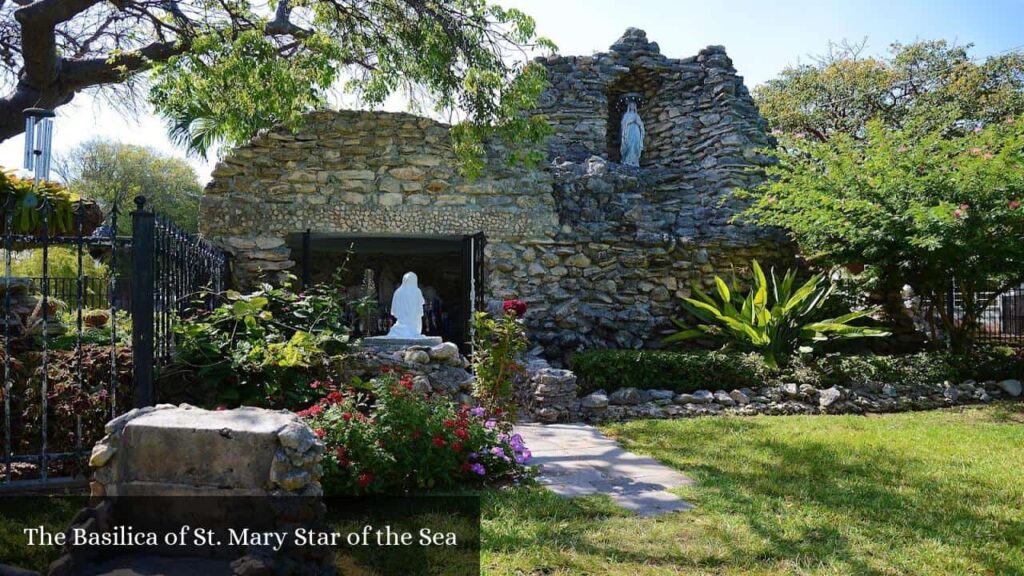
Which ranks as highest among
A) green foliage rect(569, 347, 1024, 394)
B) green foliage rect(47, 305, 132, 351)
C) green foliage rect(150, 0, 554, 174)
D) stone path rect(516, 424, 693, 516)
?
green foliage rect(150, 0, 554, 174)

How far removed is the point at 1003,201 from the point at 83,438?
9.63 metres

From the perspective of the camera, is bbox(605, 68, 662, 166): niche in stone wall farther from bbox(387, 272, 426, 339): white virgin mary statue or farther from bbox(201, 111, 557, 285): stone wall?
bbox(387, 272, 426, 339): white virgin mary statue

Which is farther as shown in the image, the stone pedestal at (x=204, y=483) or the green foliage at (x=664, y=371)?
the green foliage at (x=664, y=371)

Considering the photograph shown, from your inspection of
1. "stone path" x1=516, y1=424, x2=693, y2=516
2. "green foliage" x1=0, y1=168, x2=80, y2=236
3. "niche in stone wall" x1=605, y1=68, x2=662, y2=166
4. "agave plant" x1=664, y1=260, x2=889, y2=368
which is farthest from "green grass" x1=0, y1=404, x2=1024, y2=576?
"niche in stone wall" x1=605, y1=68, x2=662, y2=166

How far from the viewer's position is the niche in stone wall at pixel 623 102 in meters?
12.9

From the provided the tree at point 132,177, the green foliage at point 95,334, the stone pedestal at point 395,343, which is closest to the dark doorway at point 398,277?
the stone pedestal at point 395,343

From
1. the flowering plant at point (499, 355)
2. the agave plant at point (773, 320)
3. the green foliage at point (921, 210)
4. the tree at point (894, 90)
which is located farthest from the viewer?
the tree at point (894, 90)

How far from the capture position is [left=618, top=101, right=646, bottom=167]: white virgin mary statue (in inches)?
492

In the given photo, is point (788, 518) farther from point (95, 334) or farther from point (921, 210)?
point (921, 210)

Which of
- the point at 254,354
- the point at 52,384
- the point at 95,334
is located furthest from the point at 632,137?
the point at 52,384

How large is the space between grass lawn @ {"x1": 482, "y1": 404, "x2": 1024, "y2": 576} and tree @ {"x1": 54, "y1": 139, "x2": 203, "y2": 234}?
1015 inches

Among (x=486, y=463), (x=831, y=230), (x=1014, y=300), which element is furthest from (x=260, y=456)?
(x=1014, y=300)

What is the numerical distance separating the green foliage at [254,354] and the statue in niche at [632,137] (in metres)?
8.23

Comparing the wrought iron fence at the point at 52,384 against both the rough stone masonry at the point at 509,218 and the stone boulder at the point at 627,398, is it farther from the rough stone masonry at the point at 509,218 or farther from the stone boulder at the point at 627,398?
the stone boulder at the point at 627,398
